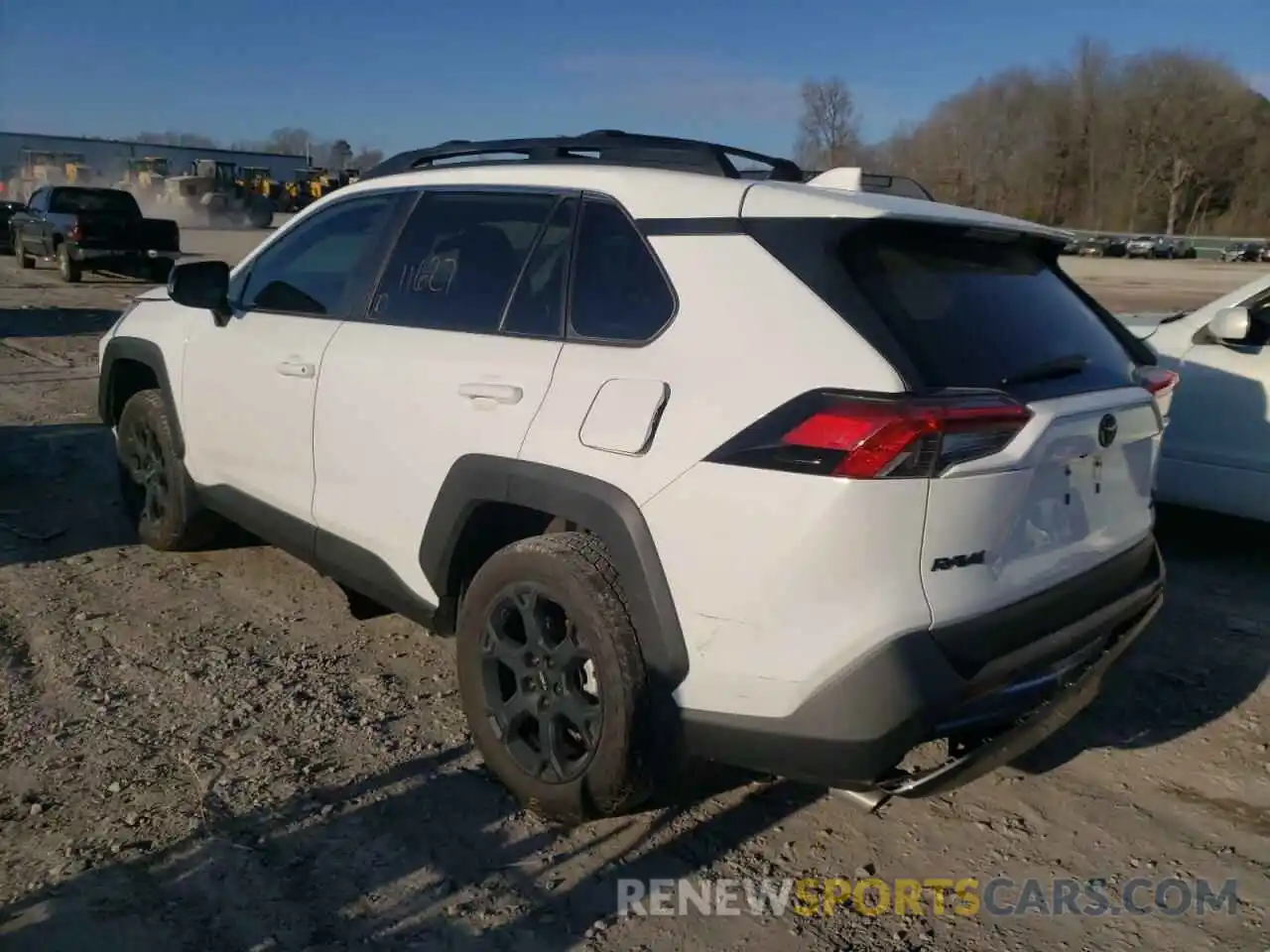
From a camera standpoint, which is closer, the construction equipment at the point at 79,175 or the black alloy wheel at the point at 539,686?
the black alloy wheel at the point at 539,686

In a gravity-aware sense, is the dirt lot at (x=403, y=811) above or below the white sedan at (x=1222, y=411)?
below

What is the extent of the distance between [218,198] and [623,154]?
4419cm

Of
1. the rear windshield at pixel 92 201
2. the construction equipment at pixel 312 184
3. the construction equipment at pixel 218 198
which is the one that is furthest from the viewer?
the construction equipment at pixel 312 184

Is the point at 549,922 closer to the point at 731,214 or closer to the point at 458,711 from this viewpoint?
the point at 458,711

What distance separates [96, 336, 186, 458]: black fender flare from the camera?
4703 millimetres

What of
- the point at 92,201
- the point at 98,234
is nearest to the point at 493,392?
the point at 98,234

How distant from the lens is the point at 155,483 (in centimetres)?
504

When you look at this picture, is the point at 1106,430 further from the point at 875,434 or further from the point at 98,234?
the point at 98,234

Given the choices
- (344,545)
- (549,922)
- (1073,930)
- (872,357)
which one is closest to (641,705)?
(549,922)

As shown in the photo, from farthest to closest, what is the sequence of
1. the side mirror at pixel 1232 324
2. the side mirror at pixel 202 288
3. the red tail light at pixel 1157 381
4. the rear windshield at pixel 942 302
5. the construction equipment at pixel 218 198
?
the construction equipment at pixel 218 198
the side mirror at pixel 1232 324
the side mirror at pixel 202 288
the red tail light at pixel 1157 381
the rear windshield at pixel 942 302

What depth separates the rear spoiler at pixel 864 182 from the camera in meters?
3.27

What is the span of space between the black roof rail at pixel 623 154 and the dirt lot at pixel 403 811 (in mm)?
1842

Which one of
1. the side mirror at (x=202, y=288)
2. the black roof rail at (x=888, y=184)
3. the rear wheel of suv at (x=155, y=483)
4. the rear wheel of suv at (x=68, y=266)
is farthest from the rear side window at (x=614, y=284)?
the rear wheel of suv at (x=68, y=266)

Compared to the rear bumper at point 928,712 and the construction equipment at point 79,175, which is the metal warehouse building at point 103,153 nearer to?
the construction equipment at point 79,175
